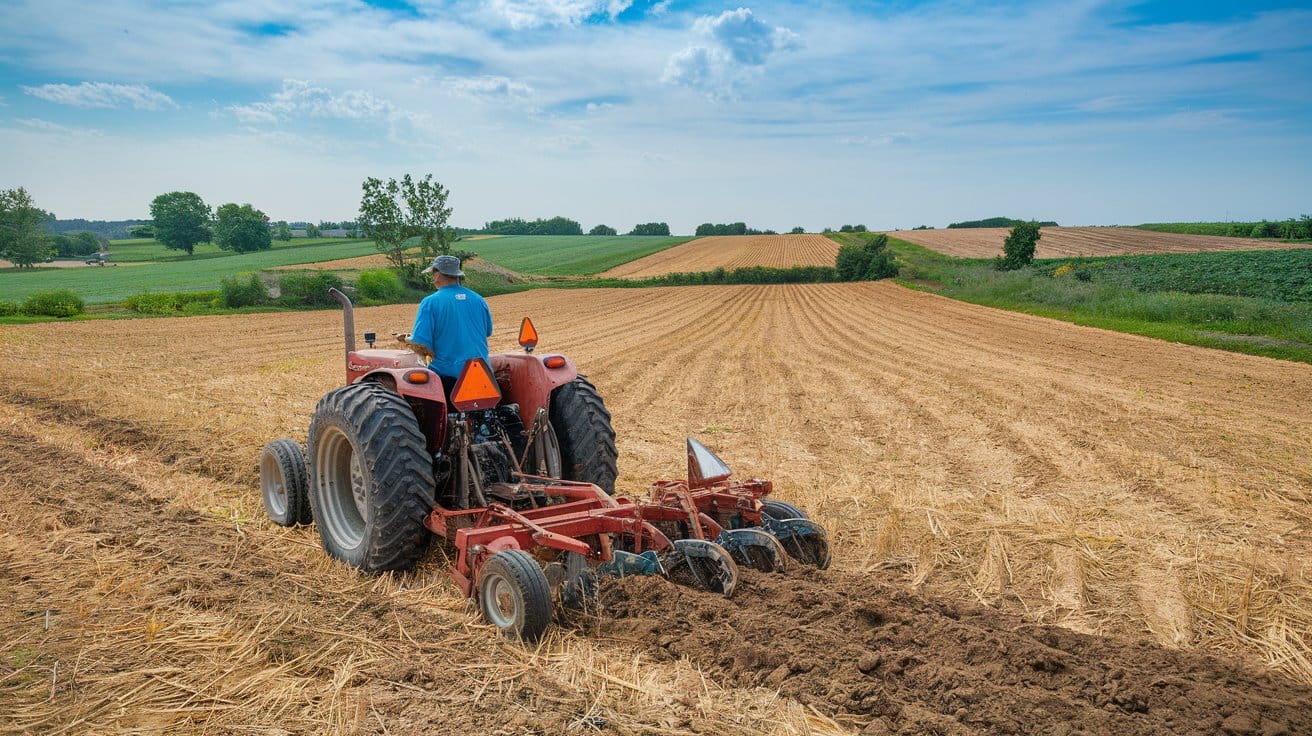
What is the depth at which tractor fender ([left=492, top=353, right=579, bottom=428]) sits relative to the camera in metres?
5.12

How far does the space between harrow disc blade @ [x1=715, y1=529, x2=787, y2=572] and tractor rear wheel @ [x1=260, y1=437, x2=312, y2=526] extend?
2.91 metres

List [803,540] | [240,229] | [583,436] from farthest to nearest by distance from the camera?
[240,229] → [583,436] → [803,540]

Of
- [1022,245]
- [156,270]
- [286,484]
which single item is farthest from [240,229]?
[286,484]

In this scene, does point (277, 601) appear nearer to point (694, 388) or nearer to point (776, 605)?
point (776, 605)

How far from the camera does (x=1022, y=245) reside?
39.7 metres

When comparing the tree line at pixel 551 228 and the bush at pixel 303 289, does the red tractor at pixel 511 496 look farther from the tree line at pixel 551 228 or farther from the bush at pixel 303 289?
the tree line at pixel 551 228

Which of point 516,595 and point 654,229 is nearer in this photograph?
point 516,595

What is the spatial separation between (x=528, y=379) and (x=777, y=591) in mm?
2061

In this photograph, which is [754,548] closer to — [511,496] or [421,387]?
[511,496]

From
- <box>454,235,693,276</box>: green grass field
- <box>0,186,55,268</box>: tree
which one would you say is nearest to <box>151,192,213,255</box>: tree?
<box>0,186,55,268</box>: tree

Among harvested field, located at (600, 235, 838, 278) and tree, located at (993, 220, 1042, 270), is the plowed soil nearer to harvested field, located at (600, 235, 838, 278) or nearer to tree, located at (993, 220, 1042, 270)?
tree, located at (993, 220, 1042, 270)

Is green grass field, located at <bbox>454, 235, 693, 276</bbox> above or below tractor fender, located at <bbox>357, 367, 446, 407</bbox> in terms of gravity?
above

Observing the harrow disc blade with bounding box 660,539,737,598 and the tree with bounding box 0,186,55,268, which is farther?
the tree with bounding box 0,186,55,268

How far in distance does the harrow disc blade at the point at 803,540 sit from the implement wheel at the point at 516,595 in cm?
139
